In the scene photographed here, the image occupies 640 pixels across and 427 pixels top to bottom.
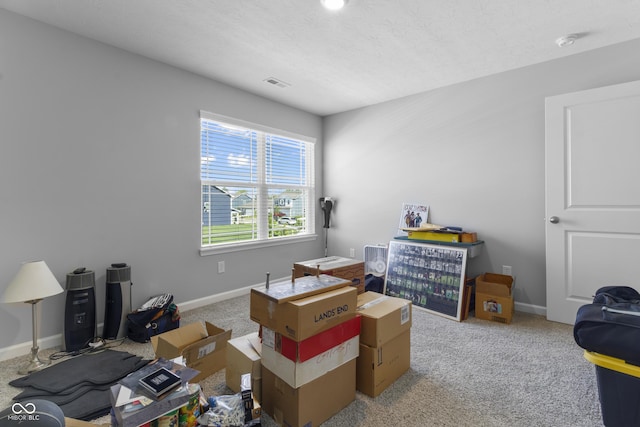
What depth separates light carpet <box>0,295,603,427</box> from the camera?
158cm

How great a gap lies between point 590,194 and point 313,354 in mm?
2804

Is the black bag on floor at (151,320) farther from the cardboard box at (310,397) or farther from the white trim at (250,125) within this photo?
the white trim at (250,125)

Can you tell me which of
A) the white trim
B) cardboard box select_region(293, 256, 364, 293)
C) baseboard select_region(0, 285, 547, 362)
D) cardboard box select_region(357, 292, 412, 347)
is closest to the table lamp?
baseboard select_region(0, 285, 547, 362)

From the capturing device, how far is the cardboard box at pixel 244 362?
166 centimetres

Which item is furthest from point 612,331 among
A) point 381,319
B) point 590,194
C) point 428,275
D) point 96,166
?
point 96,166

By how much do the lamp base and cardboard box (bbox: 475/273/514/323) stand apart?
3.57 m

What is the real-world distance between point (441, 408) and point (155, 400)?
1.44 meters

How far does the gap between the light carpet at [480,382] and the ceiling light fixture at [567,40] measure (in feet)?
8.09

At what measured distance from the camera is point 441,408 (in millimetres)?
1661

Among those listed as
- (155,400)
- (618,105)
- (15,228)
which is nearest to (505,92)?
(618,105)

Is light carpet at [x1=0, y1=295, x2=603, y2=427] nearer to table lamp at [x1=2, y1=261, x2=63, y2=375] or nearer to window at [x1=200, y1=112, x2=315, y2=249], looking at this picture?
table lamp at [x1=2, y1=261, x2=63, y2=375]

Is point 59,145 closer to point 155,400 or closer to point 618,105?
point 155,400

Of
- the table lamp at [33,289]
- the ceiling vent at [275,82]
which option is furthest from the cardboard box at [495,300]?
the table lamp at [33,289]

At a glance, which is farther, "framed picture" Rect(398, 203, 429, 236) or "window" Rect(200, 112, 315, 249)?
"framed picture" Rect(398, 203, 429, 236)
